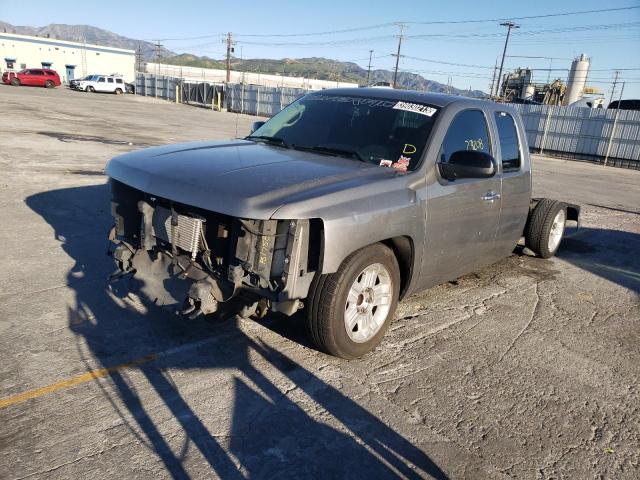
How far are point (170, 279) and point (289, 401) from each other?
1165 millimetres

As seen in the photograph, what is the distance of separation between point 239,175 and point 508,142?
304 cm

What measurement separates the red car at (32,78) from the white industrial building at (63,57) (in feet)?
54.8

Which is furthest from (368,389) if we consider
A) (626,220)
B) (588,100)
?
(588,100)

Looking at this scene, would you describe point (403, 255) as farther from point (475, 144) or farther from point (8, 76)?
point (8, 76)

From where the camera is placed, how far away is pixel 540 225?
6273mm

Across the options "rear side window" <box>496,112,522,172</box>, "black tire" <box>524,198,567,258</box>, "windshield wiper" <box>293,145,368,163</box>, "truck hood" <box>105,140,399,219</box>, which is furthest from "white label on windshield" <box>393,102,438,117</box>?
"black tire" <box>524,198,567,258</box>

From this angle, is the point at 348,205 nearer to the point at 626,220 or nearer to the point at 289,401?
the point at 289,401

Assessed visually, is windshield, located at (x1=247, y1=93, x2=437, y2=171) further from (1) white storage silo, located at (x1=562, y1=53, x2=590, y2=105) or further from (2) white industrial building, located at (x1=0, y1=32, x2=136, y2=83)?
(2) white industrial building, located at (x1=0, y1=32, x2=136, y2=83)

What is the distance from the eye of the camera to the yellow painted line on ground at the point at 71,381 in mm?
2913

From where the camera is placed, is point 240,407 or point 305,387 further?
point 305,387

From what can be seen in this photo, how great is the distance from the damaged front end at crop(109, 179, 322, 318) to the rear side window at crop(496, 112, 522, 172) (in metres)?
2.70

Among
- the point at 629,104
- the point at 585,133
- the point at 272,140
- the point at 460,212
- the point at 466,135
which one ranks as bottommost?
the point at 460,212

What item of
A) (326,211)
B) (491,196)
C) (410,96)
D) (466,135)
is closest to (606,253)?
(491,196)

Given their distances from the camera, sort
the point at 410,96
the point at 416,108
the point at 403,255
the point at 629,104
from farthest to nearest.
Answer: the point at 629,104
the point at 410,96
the point at 416,108
the point at 403,255
